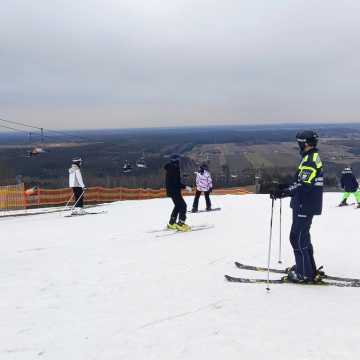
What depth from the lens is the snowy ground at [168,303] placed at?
14.8ft

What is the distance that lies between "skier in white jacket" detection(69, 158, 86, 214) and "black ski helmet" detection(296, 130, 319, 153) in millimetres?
11601

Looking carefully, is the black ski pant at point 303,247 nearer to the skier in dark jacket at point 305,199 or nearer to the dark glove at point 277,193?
the skier in dark jacket at point 305,199

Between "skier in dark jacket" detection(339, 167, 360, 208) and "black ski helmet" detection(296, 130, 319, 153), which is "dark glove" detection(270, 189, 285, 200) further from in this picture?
"skier in dark jacket" detection(339, 167, 360, 208)

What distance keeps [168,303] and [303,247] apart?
6.69ft

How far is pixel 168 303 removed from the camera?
5883 mm

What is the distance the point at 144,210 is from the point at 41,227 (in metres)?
4.98

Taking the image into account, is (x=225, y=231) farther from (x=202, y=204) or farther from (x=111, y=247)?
(x=202, y=204)

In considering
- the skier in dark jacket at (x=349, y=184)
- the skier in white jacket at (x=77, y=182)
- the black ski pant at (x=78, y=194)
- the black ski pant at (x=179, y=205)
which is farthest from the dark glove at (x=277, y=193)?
the black ski pant at (x=78, y=194)

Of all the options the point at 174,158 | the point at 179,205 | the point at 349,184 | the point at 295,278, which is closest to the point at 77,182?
the point at 179,205

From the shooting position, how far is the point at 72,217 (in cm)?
Result: 1703

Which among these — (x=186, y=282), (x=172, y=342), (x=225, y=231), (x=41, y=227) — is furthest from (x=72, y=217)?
(x=172, y=342)

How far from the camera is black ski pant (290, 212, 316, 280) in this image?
6602 mm

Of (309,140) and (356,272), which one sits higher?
(309,140)

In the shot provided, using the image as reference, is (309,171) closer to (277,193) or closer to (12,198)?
(277,193)
